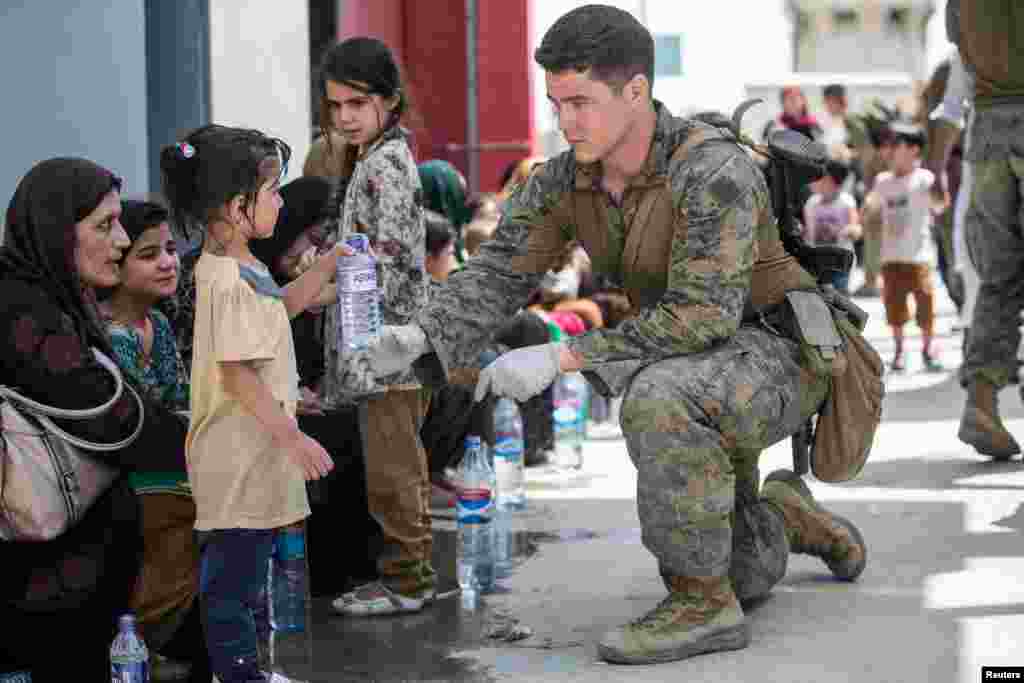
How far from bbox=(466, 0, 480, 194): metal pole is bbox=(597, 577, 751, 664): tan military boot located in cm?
979

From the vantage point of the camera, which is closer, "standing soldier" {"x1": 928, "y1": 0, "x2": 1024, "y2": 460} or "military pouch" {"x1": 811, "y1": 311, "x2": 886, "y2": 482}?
"military pouch" {"x1": 811, "y1": 311, "x2": 886, "y2": 482}

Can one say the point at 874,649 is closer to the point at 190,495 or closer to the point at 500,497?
the point at 190,495

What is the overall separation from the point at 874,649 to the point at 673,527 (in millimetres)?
662

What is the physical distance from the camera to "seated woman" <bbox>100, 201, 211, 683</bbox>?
5070mm

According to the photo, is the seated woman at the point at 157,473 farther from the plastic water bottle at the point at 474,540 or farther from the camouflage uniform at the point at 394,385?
the plastic water bottle at the point at 474,540

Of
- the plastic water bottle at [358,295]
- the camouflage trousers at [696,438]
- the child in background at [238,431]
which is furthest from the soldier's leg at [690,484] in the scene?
the child in background at [238,431]

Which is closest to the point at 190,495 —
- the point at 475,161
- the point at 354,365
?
the point at 354,365

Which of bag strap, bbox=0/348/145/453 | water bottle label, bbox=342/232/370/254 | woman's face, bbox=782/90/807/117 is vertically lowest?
bag strap, bbox=0/348/145/453

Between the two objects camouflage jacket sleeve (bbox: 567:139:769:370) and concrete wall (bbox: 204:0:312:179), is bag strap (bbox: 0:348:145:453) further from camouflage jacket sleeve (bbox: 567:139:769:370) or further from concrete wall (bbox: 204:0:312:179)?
concrete wall (bbox: 204:0:312:179)

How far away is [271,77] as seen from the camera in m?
7.95

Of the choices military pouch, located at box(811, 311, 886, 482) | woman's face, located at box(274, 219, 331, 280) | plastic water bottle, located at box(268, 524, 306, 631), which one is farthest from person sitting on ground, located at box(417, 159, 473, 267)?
military pouch, located at box(811, 311, 886, 482)

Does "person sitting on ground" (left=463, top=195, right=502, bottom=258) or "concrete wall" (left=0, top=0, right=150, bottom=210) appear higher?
"concrete wall" (left=0, top=0, right=150, bottom=210)

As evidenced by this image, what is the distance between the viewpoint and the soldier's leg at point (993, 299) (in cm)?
765

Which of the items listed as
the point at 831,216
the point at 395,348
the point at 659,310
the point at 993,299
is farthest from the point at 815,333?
the point at 831,216
